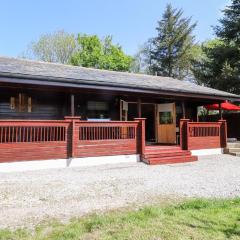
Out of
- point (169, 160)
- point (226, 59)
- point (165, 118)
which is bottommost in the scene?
point (169, 160)

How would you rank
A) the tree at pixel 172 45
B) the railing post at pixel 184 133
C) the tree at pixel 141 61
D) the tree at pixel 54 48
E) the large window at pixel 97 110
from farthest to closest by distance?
1. the tree at pixel 141 61
2. the tree at pixel 54 48
3. the tree at pixel 172 45
4. the large window at pixel 97 110
5. the railing post at pixel 184 133

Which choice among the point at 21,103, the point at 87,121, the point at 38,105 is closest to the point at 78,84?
the point at 87,121

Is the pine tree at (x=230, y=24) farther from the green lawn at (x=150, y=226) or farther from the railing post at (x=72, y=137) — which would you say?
the green lawn at (x=150, y=226)

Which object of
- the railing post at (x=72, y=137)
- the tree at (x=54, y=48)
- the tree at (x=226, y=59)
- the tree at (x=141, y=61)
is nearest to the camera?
the railing post at (x=72, y=137)

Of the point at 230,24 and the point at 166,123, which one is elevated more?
the point at 230,24

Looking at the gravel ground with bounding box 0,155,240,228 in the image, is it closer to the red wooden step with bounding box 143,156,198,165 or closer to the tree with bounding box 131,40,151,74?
the red wooden step with bounding box 143,156,198,165

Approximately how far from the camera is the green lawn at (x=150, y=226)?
3.86 m

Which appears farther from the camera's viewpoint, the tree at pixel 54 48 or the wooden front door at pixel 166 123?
the tree at pixel 54 48

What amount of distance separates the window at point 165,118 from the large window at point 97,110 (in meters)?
2.83

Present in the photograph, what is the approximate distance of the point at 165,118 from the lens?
574 inches

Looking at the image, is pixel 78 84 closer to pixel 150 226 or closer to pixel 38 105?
pixel 38 105

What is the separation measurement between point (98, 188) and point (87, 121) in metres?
3.72

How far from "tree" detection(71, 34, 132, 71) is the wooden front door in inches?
879

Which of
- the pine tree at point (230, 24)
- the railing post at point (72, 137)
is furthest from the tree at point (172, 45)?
the railing post at point (72, 137)
